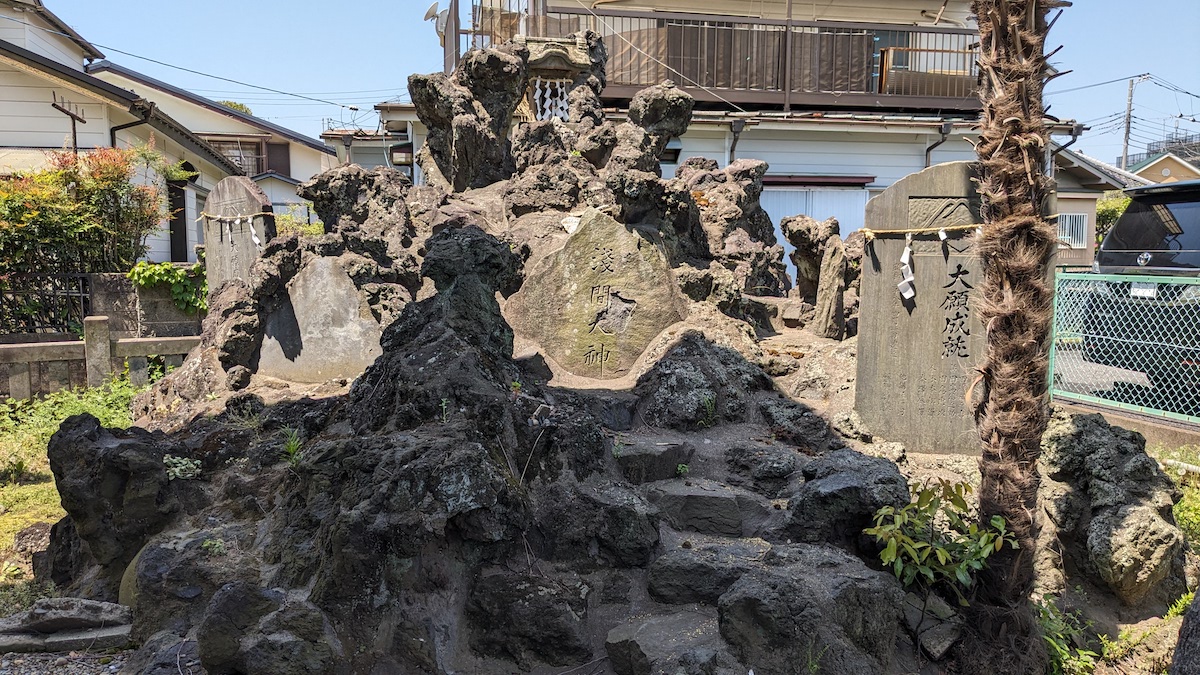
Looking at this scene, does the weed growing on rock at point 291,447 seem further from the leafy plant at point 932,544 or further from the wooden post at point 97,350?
the wooden post at point 97,350

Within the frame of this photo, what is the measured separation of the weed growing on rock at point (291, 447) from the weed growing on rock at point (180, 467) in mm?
599

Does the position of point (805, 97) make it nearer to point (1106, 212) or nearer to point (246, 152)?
point (1106, 212)

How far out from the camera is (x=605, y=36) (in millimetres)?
17062

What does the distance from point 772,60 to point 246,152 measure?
56.0ft

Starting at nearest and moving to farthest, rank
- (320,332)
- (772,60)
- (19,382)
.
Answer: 1. (320,332)
2. (19,382)
3. (772,60)

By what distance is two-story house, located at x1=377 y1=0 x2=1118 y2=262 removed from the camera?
1642 centimetres

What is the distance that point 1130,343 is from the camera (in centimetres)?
781

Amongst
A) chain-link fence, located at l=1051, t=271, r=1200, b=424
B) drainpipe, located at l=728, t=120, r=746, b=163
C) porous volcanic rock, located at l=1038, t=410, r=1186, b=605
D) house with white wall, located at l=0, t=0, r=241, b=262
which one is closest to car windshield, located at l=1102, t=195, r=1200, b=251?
chain-link fence, located at l=1051, t=271, r=1200, b=424

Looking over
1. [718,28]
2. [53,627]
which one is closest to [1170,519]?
[53,627]

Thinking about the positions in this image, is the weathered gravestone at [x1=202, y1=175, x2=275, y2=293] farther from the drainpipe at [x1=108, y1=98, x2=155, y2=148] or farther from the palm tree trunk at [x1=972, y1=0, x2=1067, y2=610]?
the palm tree trunk at [x1=972, y1=0, x2=1067, y2=610]

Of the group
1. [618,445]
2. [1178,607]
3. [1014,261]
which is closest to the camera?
[1014,261]

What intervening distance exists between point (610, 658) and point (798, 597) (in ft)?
3.35

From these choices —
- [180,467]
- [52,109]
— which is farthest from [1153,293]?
[52,109]

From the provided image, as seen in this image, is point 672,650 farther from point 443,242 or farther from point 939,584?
point 443,242
